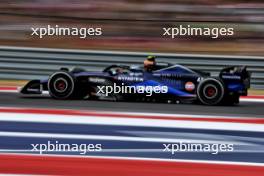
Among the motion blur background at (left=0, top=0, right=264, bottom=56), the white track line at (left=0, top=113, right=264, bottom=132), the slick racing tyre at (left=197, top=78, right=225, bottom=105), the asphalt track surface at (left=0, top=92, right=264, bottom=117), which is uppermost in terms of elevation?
the motion blur background at (left=0, top=0, right=264, bottom=56)

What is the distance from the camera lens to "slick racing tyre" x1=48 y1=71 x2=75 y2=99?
7395 mm

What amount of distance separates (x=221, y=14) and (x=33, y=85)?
395cm

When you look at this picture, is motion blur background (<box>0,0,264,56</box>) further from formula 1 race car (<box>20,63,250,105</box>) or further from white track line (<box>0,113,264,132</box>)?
white track line (<box>0,113,264,132</box>)

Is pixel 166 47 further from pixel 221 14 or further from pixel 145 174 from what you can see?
pixel 145 174

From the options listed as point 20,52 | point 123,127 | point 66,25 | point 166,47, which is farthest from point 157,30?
point 123,127

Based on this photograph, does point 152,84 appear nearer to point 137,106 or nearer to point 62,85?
point 137,106

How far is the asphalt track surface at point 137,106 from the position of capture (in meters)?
7.06

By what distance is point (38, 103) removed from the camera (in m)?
7.46

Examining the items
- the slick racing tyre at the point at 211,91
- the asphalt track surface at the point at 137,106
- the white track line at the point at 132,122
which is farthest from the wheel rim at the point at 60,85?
the slick racing tyre at the point at 211,91

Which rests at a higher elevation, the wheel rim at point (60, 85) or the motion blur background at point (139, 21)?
the motion blur background at point (139, 21)

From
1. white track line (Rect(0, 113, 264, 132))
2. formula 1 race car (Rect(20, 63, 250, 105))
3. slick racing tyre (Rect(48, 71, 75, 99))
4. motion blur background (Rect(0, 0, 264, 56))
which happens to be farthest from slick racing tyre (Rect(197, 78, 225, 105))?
motion blur background (Rect(0, 0, 264, 56))

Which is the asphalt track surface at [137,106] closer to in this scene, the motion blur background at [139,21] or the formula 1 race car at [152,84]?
the formula 1 race car at [152,84]

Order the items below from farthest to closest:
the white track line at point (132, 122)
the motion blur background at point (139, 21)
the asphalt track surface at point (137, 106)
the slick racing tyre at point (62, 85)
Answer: the motion blur background at point (139, 21)
the slick racing tyre at point (62, 85)
the asphalt track surface at point (137, 106)
the white track line at point (132, 122)

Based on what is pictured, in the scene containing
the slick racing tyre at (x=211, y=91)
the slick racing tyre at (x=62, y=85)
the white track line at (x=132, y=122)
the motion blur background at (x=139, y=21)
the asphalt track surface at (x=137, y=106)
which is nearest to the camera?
the white track line at (x=132, y=122)
